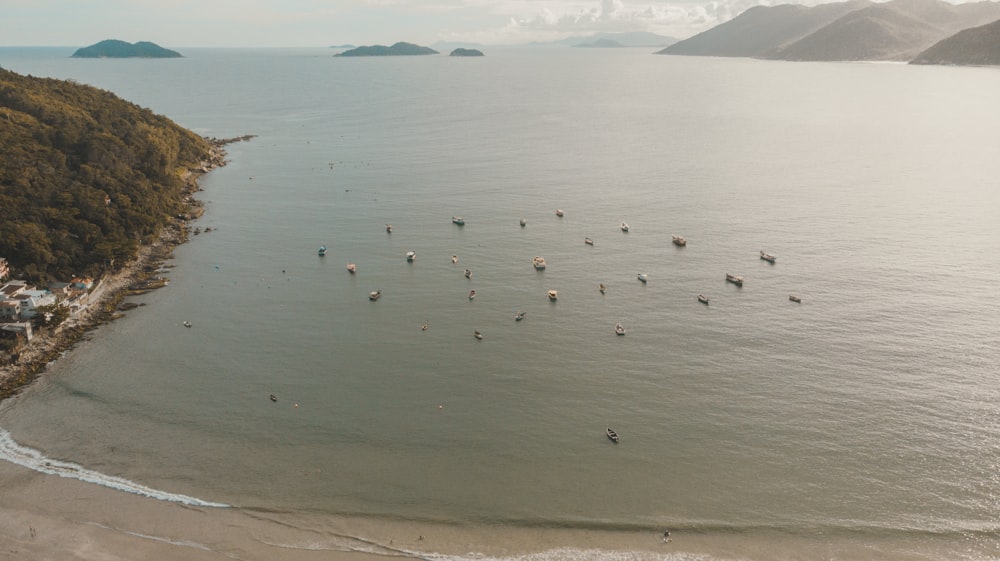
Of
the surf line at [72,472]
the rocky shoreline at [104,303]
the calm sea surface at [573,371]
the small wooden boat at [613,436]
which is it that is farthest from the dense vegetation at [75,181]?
the small wooden boat at [613,436]

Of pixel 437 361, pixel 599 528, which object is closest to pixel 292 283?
pixel 437 361

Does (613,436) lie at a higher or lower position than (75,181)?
lower

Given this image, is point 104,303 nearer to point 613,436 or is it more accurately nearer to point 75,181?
point 75,181

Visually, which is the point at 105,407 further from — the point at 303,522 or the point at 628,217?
the point at 628,217

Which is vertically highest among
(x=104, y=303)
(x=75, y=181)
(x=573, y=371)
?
(x=75, y=181)

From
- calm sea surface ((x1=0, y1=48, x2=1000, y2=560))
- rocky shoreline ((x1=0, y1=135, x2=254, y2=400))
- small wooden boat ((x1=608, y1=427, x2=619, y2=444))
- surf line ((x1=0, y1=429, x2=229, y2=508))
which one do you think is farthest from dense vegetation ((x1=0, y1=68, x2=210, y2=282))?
small wooden boat ((x1=608, y1=427, x2=619, y2=444))

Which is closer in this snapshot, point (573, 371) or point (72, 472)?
point (72, 472)

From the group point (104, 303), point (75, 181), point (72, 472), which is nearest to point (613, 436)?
point (72, 472)
